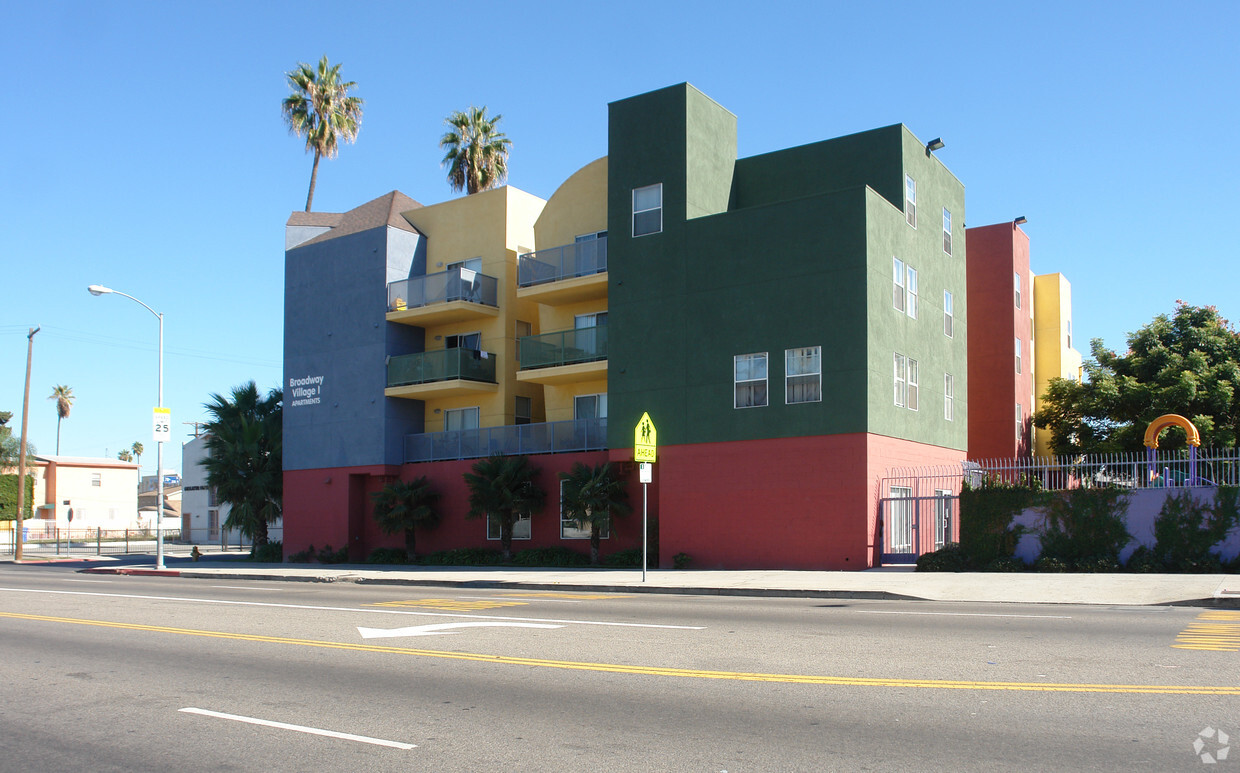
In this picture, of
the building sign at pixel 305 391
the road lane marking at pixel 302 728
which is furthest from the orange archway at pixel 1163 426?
the building sign at pixel 305 391

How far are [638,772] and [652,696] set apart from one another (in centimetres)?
220

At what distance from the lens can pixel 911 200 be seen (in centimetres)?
2895

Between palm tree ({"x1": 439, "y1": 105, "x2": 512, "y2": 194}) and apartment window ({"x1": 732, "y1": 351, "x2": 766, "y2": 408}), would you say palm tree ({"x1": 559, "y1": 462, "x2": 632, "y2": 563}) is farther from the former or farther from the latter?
palm tree ({"x1": 439, "y1": 105, "x2": 512, "y2": 194})

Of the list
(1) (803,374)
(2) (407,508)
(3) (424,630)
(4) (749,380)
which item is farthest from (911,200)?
(3) (424,630)

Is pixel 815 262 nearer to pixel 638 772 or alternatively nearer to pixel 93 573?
pixel 638 772

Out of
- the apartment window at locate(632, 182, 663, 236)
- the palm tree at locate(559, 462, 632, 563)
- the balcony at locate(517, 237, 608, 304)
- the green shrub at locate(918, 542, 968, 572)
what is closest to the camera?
the green shrub at locate(918, 542, 968, 572)

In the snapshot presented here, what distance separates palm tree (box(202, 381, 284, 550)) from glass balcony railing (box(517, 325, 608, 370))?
11.9 meters

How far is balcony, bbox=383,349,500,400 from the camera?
3231 cm

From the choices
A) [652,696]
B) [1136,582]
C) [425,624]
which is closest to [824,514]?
[1136,582]

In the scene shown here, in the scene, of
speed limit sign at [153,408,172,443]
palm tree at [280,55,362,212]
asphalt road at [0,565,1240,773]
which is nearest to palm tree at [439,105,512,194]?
palm tree at [280,55,362,212]

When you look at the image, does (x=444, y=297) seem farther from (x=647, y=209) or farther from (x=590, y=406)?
(x=647, y=209)

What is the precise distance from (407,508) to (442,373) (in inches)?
175

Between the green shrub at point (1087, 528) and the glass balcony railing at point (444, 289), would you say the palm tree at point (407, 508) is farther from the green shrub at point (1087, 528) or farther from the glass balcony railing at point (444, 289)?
the green shrub at point (1087, 528)

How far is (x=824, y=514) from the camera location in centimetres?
2461
